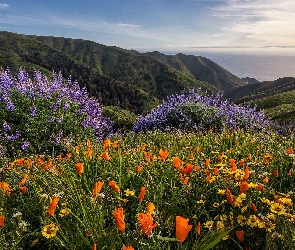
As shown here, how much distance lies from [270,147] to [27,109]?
8.28 meters

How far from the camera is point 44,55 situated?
19200cm

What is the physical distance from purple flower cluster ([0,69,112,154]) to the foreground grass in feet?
20.1

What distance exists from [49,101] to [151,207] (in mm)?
9780

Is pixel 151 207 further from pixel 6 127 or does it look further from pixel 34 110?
pixel 34 110

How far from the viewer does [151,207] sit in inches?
72.8

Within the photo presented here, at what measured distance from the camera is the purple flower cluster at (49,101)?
402 inches

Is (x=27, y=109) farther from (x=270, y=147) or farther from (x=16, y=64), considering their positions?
(x=16, y=64)

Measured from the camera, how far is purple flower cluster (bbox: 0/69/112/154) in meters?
Result: 10.2

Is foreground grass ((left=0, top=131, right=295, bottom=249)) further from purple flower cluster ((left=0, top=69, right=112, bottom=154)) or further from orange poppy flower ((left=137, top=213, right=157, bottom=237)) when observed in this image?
purple flower cluster ((left=0, top=69, right=112, bottom=154))

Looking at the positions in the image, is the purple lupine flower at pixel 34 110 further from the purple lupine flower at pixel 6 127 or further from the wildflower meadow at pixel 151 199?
the wildflower meadow at pixel 151 199

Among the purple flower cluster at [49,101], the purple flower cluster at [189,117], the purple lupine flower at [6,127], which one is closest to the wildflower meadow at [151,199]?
the purple flower cluster at [49,101]

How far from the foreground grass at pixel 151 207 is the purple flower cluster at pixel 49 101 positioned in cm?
612

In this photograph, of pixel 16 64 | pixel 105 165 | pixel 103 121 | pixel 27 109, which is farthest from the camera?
pixel 16 64

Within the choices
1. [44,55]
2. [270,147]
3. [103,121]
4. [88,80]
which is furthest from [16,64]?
[270,147]
